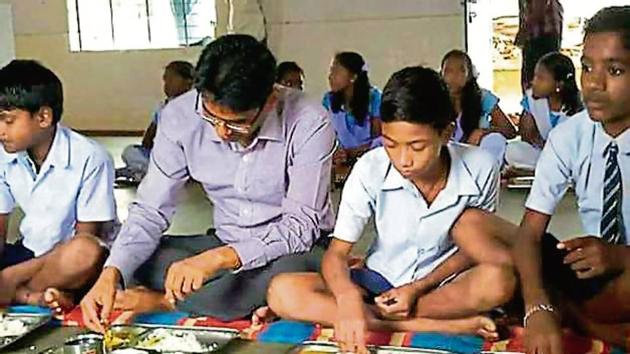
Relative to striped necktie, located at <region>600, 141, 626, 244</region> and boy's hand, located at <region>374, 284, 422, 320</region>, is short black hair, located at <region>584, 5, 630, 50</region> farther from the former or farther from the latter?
boy's hand, located at <region>374, 284, 422, 320</region>

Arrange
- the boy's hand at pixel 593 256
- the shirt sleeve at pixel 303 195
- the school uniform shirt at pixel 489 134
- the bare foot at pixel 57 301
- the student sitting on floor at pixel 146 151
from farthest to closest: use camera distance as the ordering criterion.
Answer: the student sitting on floor at pixel 146 151 < the school uniform shirt at pixel 489 134 < the bare foot at pixel 57 301 < the shirt sleeve at pixel 303 195 < the boy's hand at pixel 593 256

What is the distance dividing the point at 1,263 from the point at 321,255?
0.86 metres

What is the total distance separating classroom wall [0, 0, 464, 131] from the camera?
7.19 meters

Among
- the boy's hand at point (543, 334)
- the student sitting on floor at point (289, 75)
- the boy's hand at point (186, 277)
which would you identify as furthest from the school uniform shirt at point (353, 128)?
the boy's hand at point (543, 334)

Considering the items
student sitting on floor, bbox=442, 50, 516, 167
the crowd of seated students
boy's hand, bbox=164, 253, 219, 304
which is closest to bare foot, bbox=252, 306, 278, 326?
the crowd of seated students

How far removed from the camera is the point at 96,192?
2.32m

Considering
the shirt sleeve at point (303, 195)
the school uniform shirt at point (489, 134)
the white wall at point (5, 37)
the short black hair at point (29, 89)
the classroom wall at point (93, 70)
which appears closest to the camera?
the shirt sleeve at point (303, 195)

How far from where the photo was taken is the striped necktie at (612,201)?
1.93 m

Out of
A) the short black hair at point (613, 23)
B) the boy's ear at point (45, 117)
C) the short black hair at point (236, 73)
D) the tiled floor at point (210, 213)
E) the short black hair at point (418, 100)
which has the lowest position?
the tiled floor at point (210, 213)

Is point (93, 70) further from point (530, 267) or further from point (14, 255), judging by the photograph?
point (530, 267)

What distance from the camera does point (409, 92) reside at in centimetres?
186

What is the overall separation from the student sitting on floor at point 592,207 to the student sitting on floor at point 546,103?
2.42 m

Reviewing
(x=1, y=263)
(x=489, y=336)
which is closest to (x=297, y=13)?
(x=1, y=263)

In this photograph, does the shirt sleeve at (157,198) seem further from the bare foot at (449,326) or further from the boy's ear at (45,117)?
the bare foot at (449,326)
